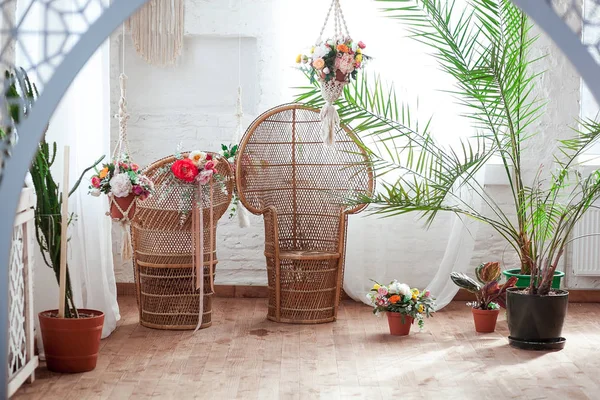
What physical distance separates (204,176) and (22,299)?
1.22 m

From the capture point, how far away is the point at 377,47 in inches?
208

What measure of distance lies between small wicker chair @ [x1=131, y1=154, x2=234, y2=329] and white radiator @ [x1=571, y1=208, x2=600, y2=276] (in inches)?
87.4

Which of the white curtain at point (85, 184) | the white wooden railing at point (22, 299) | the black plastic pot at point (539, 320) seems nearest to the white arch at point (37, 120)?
the white wooden railing at point (22, 299)

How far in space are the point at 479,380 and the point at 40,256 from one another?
2071 mm

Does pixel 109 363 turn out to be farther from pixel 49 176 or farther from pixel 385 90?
pixel 385 90

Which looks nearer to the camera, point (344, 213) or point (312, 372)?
point (312, 372)

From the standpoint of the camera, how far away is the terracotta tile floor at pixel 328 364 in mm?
3459

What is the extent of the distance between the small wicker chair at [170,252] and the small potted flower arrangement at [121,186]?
13.1 inches

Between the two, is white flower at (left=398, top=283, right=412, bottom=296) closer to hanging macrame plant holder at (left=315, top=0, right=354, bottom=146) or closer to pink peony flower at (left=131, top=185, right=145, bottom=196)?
hanging macrame plant holder at (left=315, top=0, right=354, bottom=146)

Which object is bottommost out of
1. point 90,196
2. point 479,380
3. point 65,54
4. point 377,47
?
point 479,380

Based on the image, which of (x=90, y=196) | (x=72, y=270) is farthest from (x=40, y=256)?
(x=90, y=196)

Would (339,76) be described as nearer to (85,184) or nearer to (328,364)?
(85,184)

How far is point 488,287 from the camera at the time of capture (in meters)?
4.55

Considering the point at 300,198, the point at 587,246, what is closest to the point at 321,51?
the point at 300,198
